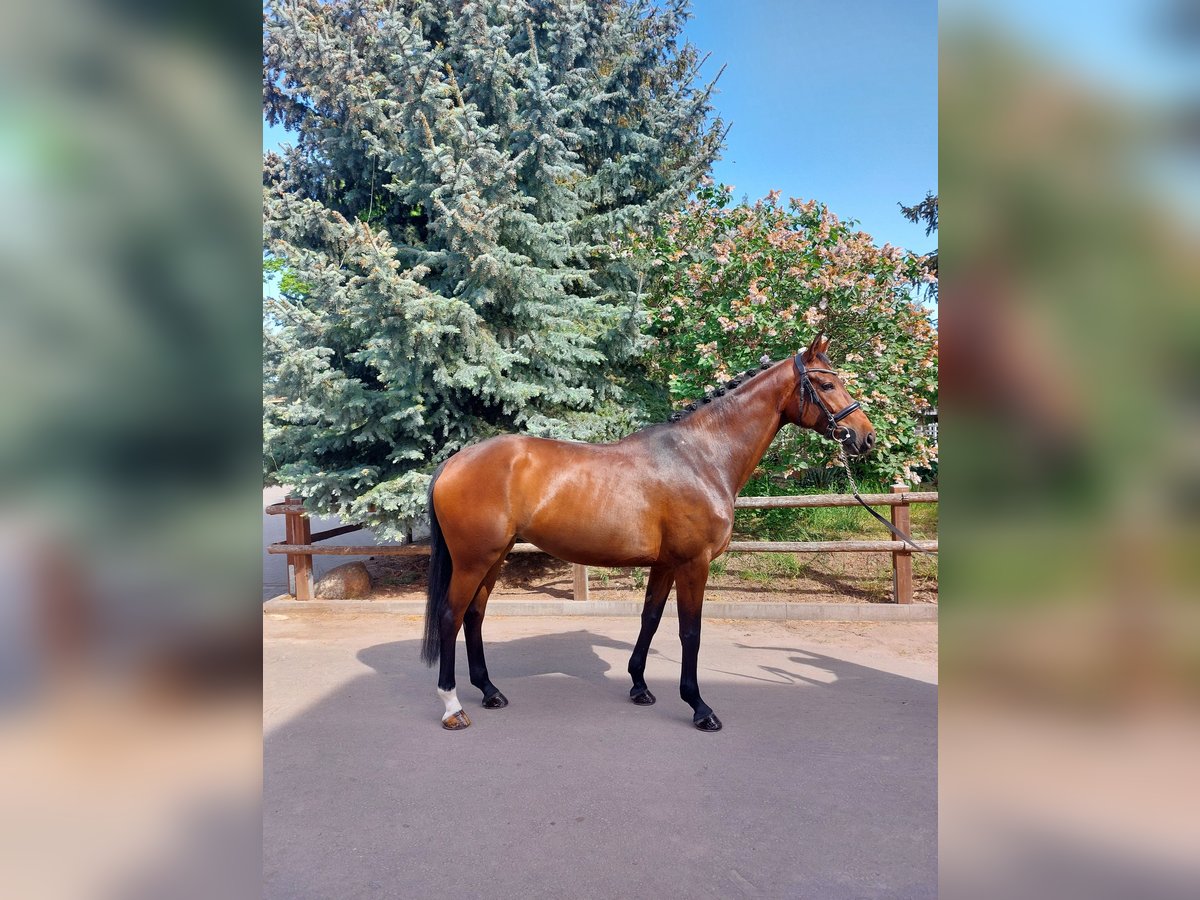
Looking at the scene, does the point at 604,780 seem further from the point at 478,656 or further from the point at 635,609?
the point at 635,609

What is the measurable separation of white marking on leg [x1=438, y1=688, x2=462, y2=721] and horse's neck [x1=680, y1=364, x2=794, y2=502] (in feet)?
6.11

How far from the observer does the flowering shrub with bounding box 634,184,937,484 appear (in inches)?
249

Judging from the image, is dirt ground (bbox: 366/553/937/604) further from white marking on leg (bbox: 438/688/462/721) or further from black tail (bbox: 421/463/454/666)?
white marking on leg (bbox: 438/688/462/721)

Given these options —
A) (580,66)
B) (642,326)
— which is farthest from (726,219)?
(580,66)

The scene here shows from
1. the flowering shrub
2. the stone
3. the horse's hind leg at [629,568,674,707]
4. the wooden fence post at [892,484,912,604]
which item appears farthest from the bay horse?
the stone

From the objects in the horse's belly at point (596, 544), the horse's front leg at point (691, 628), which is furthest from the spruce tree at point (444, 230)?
the horse's front leg at point (691, 628)

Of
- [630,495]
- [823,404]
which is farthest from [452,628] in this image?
[823,404]

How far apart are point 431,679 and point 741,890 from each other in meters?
2.63

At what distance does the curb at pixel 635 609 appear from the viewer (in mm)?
5336

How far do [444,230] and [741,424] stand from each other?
382 cm
